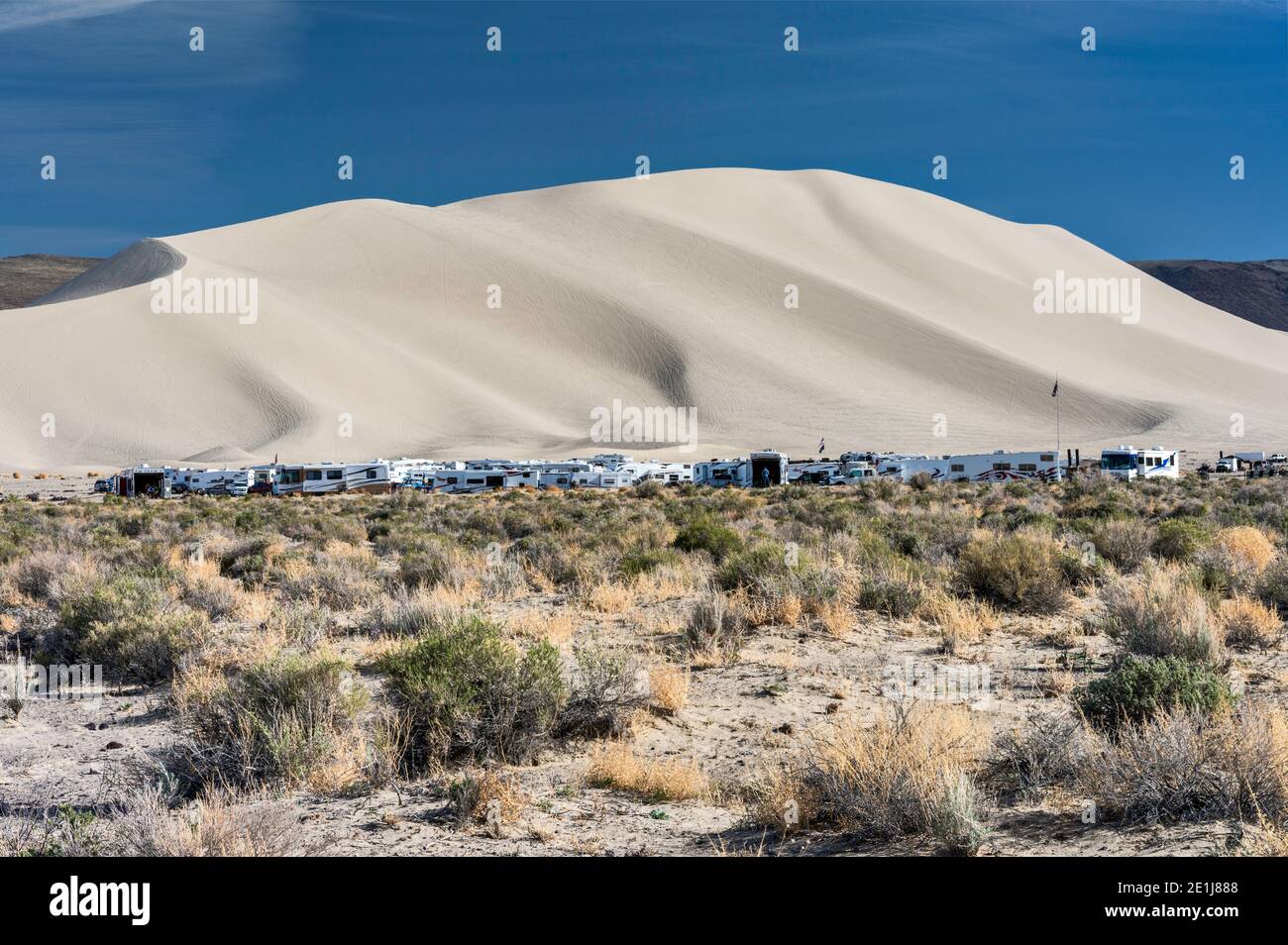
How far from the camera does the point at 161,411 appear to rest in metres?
77.2

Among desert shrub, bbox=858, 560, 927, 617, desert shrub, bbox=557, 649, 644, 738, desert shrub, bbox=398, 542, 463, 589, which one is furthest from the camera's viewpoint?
desert shrub, bbox=398, 542, 463, 589

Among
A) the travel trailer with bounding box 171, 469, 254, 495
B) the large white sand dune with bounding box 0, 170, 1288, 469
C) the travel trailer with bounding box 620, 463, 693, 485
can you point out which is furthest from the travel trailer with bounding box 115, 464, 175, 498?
the large white sand dune with bounding box 0, 170, 1288, 469

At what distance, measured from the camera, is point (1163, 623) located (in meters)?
7.41

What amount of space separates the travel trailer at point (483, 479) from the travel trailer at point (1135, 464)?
82.8ft

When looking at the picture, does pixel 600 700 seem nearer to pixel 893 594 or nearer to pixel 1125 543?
pixel 893 594

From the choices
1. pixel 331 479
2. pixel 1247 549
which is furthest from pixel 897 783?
pixel 331 479

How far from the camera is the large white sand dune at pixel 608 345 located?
77375mm

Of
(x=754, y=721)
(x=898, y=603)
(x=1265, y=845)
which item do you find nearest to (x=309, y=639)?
(x=754, y=721)

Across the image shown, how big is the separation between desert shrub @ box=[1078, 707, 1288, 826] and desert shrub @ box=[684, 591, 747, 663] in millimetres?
3904

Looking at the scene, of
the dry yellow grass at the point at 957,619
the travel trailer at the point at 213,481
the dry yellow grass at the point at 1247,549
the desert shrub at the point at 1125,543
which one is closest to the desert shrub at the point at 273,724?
the dry yellow grass at the point at 957,619

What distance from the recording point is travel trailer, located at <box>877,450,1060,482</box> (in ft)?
147

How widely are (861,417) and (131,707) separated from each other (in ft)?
257

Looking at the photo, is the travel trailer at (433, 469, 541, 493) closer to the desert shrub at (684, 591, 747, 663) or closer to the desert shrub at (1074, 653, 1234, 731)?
the desert shrub at (684, 591, 747, 663)

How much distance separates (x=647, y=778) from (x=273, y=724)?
6.62ft
